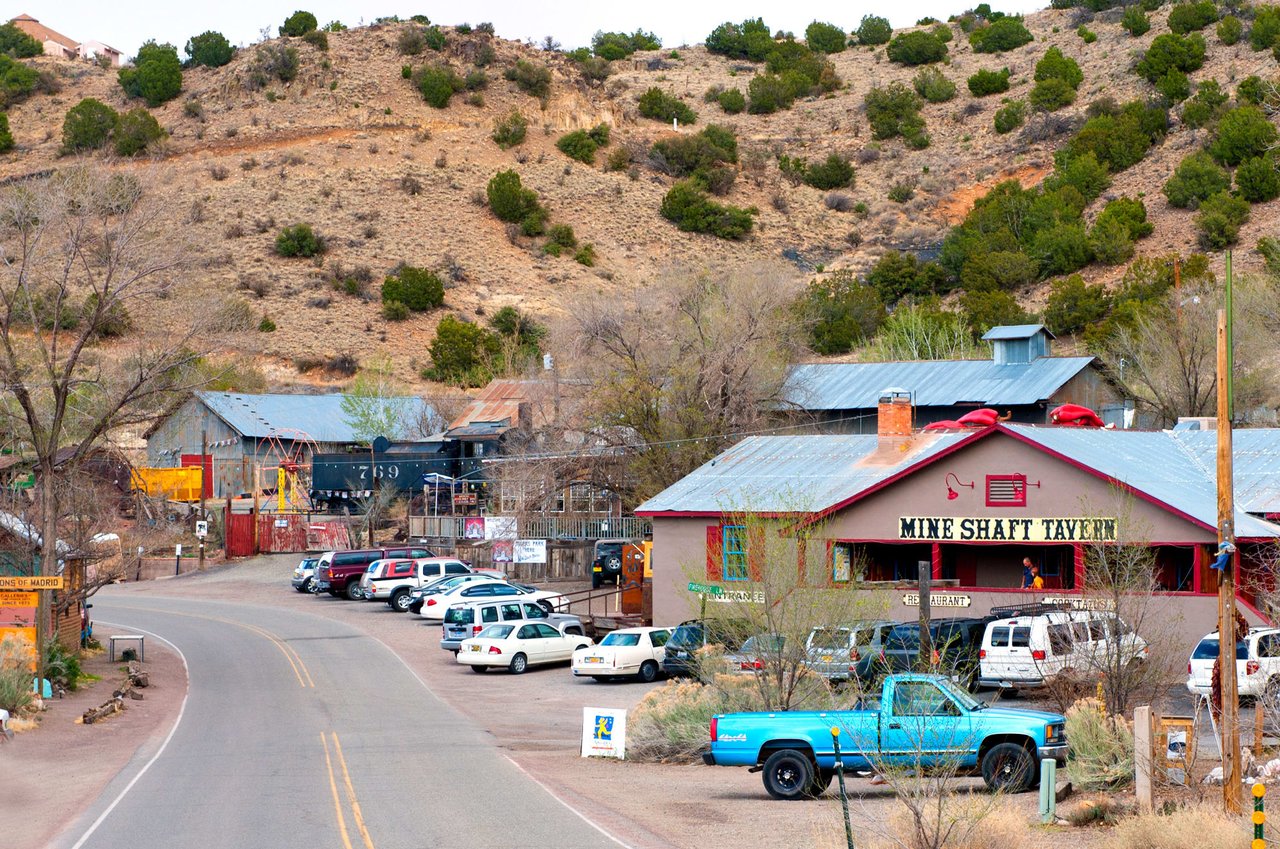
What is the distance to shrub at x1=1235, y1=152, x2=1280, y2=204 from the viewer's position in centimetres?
7825

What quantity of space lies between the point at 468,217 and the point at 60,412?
70.8 metres


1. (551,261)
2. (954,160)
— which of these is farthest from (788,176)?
(551,261)

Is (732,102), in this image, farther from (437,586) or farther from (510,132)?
(437,586)

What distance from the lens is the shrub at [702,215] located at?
101125 millimetres

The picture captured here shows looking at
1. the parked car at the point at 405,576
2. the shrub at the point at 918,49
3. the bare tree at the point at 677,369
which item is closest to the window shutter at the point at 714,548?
the bare tree at the point at 677,369

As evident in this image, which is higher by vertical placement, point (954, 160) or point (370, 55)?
point (370, 55)

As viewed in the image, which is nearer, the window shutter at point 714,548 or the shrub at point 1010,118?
the window shutter at point 714,548

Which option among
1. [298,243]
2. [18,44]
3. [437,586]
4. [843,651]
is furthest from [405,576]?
[18,44]

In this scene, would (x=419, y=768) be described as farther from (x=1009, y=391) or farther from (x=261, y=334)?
(x=261, y=334)

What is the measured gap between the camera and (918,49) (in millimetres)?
129000

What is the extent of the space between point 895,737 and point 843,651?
5.69 m

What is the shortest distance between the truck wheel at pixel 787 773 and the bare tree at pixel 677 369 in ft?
89.3

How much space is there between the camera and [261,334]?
277ft

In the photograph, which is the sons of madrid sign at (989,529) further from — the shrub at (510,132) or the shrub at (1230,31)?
the shrub at (510,132)
